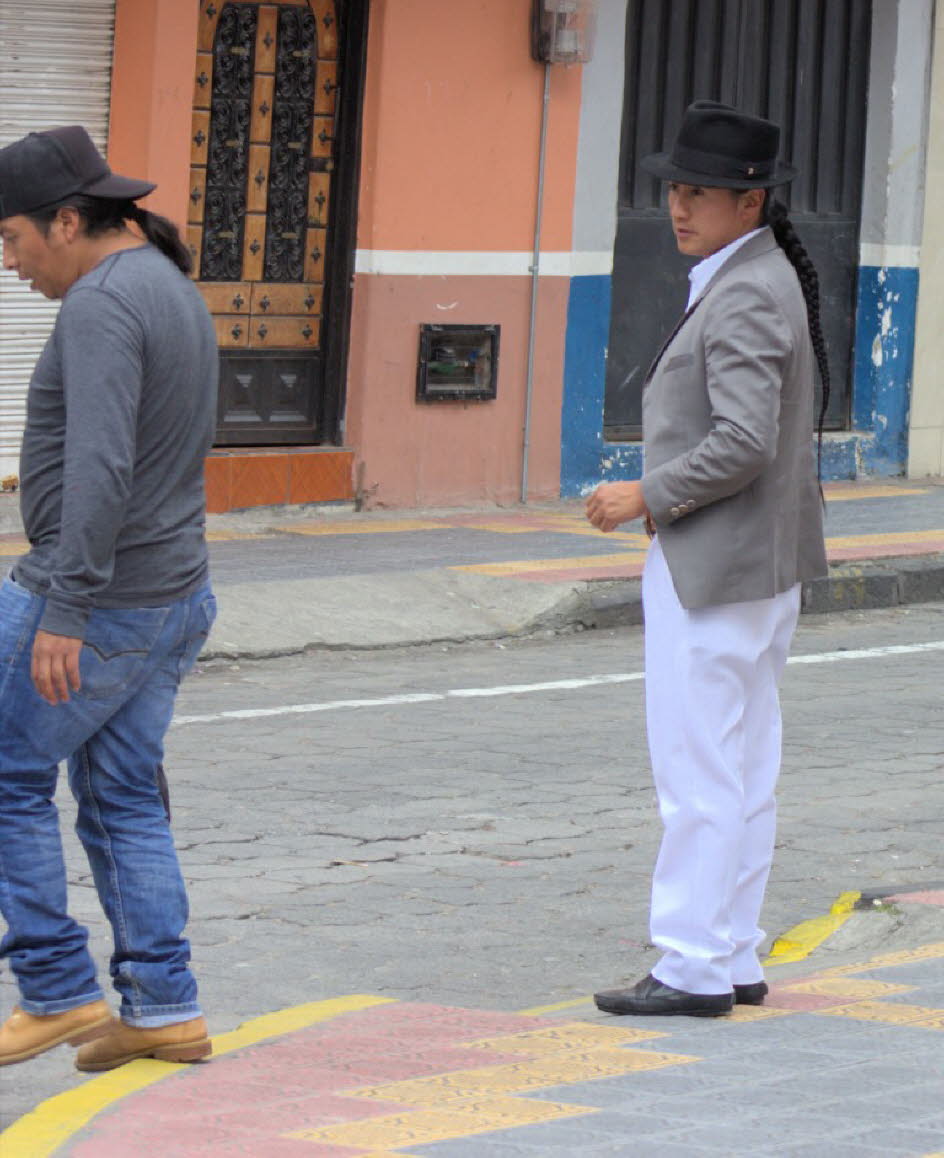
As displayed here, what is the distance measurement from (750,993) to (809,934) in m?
1.13

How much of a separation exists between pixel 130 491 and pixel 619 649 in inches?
260

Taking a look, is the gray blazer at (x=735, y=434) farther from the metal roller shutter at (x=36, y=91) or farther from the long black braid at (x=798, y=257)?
the metal roller shutter at (x=36, y=91)

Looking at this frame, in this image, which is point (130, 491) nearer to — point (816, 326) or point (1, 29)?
point (816, 326)

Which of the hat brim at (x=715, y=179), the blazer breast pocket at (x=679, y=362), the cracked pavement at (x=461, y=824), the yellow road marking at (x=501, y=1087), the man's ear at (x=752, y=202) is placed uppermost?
the hat brim at (x=715, y=179)

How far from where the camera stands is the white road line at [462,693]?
29.9ft

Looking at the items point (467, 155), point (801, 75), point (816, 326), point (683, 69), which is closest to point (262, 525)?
point (467, 155)

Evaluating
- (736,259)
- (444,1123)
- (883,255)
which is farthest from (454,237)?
(444,1123)

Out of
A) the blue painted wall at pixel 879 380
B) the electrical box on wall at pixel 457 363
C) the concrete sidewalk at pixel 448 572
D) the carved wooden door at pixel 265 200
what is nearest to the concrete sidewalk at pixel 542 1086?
the concrete sidewalk at pixel 448 572

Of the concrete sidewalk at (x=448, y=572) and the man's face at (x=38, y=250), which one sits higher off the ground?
the man's face at (x=38, y=250)

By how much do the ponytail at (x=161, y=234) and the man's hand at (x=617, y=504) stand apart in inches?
38.1

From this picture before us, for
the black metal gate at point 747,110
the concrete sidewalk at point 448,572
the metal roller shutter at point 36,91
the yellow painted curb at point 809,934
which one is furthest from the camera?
the black metal gate at point 747,110

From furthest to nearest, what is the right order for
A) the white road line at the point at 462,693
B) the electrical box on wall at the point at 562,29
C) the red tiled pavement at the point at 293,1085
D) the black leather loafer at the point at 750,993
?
1. the electrical box on wall at the point at 562,29
2. the white road line at the point at 462,693
3. the black leather loafer at the point at 750,993
4. the red tiled pavement at the point at 293,1085

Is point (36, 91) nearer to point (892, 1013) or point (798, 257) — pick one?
point (798, 257)

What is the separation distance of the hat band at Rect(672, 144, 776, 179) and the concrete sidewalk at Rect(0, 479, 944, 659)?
531 cm
